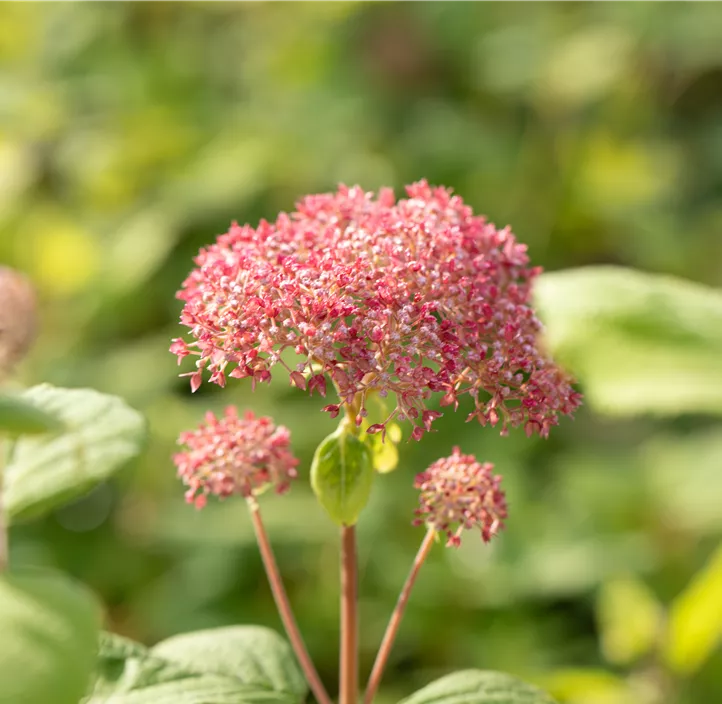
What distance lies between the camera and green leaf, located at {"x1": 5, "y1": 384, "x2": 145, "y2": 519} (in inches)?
27.8

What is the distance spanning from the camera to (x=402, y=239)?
823 mm

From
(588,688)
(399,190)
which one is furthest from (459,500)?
(399,190)

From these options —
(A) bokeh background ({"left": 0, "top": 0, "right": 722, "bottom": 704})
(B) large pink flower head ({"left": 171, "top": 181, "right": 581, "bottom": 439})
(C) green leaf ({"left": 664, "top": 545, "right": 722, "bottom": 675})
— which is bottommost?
(C) green leaf ({"left": 664, "top": 545, "right": 722, "bottom": 675})

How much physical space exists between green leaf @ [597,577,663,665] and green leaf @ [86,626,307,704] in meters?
1.13

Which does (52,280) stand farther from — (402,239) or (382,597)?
(402,239)

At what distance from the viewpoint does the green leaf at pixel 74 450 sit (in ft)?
2.32

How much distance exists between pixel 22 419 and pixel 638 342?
416 millimetres

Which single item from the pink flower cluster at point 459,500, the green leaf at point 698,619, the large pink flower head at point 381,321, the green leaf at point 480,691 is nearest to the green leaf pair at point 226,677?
the green leaf at point 480,691

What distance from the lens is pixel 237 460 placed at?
874mm

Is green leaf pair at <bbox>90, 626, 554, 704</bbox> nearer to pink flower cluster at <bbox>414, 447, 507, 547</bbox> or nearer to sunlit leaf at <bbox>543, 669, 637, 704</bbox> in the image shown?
pink flower cluster at <bbox>414, 447, 507, 547</bbox>

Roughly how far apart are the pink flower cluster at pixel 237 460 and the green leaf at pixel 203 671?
0.15 m

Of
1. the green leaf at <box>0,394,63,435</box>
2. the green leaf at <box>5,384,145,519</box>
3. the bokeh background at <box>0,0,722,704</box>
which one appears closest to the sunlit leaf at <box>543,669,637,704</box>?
the bokeh background at <box>0,0,722,704</box>

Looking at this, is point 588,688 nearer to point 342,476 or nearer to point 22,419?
point 342,476

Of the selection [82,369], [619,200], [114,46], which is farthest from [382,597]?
[114,46]
